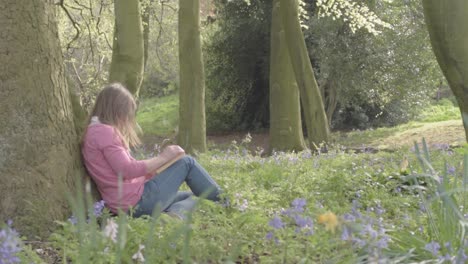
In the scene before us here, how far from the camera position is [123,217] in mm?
2301

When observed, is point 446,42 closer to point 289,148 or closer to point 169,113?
point 289,148

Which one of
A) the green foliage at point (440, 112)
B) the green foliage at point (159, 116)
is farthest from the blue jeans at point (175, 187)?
the green foliage at point (440, 112)

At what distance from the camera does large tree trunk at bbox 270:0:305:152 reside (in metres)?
15.0

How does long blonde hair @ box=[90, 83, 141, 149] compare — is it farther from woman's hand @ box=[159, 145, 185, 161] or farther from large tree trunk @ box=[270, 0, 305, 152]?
large tree trunk @ box=[270, 0, 305, 152]

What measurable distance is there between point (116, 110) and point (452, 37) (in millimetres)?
4853

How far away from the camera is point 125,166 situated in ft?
15.1

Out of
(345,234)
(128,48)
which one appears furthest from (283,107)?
(345,234)

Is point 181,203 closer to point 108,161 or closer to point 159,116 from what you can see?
point 108,161

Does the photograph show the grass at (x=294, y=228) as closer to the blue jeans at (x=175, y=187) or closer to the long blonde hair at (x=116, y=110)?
the blue jeans at (x=175, y=187)

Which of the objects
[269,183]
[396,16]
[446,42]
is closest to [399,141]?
[396,16]

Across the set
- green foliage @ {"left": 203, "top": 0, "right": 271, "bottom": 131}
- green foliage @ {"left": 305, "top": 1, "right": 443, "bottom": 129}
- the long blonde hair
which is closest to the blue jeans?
the long blonde hair

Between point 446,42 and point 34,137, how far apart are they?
5.57 meters

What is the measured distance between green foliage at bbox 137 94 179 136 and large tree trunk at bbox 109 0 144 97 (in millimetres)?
16039

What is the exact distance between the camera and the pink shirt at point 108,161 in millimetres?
4605
